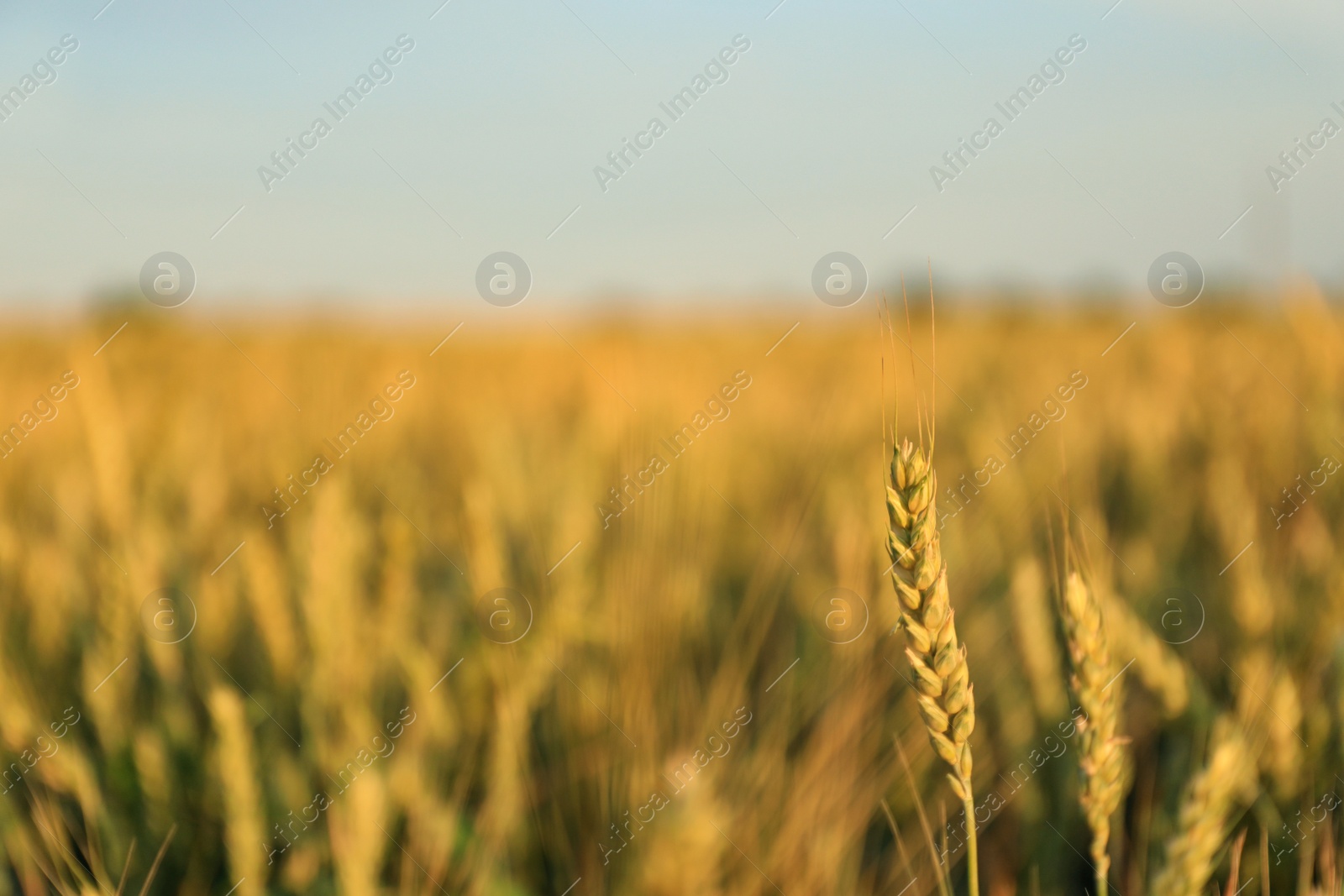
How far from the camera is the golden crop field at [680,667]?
804 mm

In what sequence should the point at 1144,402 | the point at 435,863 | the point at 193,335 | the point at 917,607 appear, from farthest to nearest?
the point at 193,335
the point at 1144,402
the point at 435,863
the point at 917,607

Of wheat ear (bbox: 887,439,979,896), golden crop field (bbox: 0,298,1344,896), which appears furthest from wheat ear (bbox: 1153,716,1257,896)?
wheat ear (bbox: 887,439,979,896)

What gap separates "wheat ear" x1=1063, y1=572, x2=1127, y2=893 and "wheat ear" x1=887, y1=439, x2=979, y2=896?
9 centimetres

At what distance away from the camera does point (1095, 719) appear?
0.56 metres

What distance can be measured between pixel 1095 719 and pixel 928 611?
154 mm

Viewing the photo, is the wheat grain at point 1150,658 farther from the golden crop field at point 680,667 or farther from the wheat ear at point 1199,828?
the wheat ear at point 1199,828

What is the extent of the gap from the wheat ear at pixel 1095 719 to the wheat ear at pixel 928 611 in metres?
0.09

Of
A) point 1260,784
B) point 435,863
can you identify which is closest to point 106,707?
point 435,863

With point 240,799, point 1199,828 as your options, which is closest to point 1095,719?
point 1199,828

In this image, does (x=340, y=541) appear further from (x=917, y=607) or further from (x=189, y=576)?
(x=917, y=607)

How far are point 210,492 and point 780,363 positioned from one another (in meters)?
3.51

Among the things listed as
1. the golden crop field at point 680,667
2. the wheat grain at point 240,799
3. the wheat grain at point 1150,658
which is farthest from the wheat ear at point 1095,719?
the wheat grain at point 240,799

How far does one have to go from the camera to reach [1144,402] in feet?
7.48

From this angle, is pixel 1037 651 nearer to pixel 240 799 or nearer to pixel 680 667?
pixel 680 667
